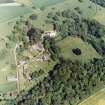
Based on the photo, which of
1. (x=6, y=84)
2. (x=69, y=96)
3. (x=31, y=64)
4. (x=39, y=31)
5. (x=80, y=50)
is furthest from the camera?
(x=39, y=31)

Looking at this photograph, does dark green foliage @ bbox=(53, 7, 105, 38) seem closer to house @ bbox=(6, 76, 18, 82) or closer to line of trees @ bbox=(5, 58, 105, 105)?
line of trees @ bbox=(5, 58, 105, 105)

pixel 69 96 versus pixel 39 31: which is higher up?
pixel 39 31

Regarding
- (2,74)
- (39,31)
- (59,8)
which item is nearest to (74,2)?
(59,8)

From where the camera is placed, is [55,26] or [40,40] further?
[55,26]

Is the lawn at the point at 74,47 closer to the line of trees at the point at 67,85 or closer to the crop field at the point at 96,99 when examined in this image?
the line of trees at the point at 67,85

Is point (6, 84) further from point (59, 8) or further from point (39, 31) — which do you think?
point (59, 8)

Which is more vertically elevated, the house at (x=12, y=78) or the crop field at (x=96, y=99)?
the house at (x=12, y=78)

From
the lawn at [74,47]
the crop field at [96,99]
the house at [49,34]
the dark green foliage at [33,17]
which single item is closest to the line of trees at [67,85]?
the crop field at [96,99]
